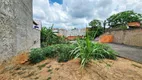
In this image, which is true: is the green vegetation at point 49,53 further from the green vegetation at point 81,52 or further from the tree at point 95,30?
the tree at point 95,30

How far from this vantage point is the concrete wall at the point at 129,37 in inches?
336

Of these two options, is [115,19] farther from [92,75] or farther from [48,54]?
[92,75]

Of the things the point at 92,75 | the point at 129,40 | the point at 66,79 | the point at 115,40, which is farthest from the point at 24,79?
the point at 115,40

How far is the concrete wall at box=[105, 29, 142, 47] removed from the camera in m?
8.55

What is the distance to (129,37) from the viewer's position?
9719 millimetres

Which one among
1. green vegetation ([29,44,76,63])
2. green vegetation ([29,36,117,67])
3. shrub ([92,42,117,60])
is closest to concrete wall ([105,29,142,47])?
green vegetation ([29,36,117,67])

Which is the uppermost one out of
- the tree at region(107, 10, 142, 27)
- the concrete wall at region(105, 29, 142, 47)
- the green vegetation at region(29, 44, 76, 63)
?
the tree at region(107, 10, 142, 27)

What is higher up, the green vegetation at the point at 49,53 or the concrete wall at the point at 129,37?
the concrete wall at the point at 129,37

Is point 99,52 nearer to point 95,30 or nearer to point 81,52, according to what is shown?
point 81,52

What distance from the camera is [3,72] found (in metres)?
3.49

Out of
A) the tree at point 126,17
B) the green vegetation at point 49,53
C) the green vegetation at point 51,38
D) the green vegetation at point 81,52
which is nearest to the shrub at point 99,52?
the green vegetation at point 81,52

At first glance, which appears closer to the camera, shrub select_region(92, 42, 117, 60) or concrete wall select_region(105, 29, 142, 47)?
shrub select_region(92, 42, 117, 60)

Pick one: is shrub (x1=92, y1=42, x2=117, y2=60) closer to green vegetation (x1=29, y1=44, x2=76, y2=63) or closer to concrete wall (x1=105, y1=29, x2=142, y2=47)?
green vegetation (x1=29, y1=44, x2=76, y2=63)

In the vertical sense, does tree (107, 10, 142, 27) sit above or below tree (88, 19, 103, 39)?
above
